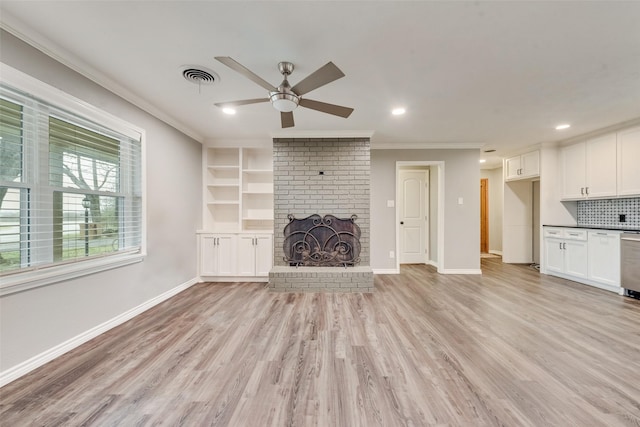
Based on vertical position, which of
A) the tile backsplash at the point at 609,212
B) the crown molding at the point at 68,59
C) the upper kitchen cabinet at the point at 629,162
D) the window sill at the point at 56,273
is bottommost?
the window sill at the point at 56,273

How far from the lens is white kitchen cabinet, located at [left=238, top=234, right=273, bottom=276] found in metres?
4.00

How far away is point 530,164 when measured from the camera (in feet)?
15.7

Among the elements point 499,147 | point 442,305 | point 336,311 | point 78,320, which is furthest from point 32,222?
point 499,147

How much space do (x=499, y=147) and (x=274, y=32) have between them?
15.7 ft

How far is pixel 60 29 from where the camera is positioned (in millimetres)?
1718

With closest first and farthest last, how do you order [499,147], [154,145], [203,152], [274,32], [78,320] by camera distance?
[274,32] < [78,320] < [154,145] < [203,152] < [499,147]

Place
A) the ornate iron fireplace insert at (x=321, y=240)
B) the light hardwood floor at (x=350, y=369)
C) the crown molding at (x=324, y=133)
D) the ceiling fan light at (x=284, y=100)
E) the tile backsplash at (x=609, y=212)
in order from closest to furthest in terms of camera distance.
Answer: the light hardwood floor at (x=350, y=369)
the ceiling fan light at (x=284, y=100)
the tile backsplash at (x=609, y=212)
the crown molding at (x=324, y=133)
the ornate iron fireplace insert at (x=321, y=240)

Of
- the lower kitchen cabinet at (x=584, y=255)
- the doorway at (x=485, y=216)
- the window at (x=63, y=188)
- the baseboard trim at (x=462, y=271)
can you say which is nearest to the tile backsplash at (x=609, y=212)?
the lower kitchen cabinet at (x=584, y=255)

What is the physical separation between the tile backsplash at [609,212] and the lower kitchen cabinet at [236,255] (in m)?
5.34

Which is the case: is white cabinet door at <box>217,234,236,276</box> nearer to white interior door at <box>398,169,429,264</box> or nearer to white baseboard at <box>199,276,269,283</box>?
white baseboard at <box>199,276,269,283</box>

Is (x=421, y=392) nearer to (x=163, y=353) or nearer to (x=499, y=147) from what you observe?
(x=163, y=353)

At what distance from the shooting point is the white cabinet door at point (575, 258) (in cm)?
384

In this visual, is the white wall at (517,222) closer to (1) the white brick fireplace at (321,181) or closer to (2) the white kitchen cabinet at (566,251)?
(2) the white kitchen cabinet at (566,251)

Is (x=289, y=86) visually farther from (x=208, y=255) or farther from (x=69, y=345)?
(x=208, y=255)
